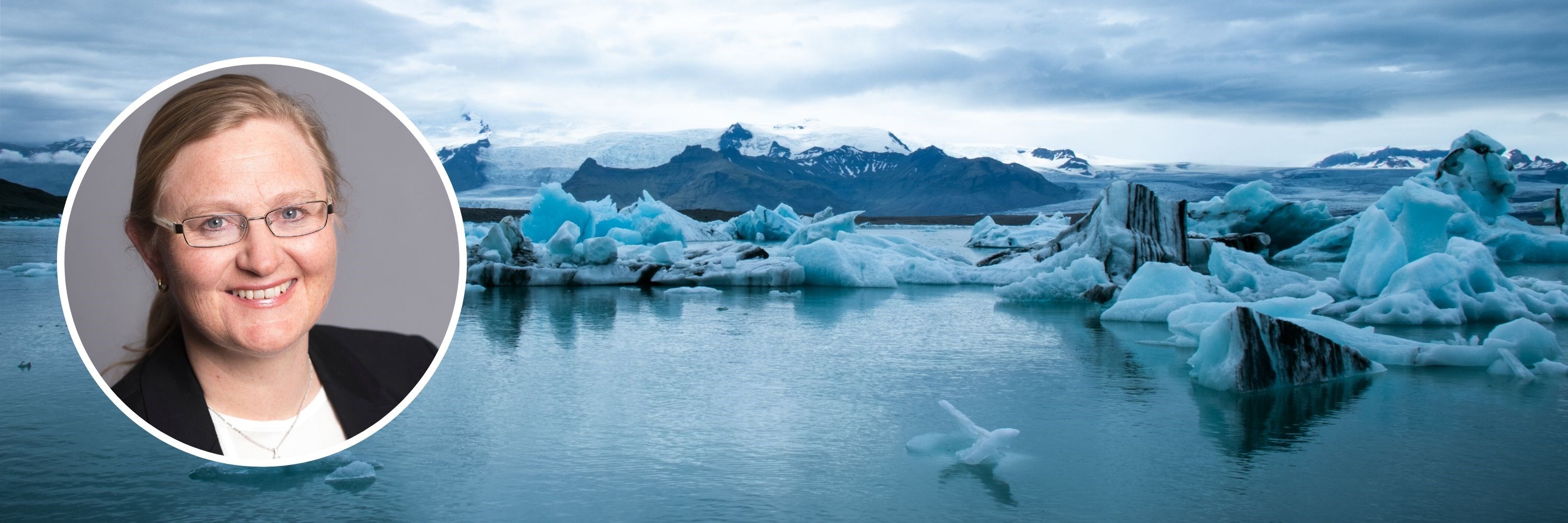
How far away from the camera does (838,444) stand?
395 centimetres

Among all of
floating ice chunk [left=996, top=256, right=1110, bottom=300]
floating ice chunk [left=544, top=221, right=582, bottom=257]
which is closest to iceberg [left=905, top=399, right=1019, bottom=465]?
floating ice chunk [left=996, top=256, right=1110, bottom=300]

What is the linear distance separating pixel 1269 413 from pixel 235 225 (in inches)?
175

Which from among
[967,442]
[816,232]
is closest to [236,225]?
[967,442]

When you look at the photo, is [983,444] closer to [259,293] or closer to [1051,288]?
[259,293]

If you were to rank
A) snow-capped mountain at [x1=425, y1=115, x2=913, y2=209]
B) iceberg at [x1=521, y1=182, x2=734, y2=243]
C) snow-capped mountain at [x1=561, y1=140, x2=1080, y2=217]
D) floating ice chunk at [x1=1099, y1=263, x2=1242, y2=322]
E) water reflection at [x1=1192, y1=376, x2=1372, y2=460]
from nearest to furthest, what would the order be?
water reflection at [x1=1192, y1=376, x2=1372, y2=460] < floating ice chunk at [x1=1099, y1=263, x2=1242, y2=322] < iceberg at [x1=521, y1=182, x2=734, y2=243] < snow-capped mountain at [x1=425, y1=115, x2=913, y2=209] < snow-capped mountain at [x1=561, y1=140, x2=1080, y2=217]

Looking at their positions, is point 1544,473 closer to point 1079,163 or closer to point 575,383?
point 575,383

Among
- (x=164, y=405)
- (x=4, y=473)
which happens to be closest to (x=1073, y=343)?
(x=4, y=473)

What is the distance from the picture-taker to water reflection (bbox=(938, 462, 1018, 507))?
324 cm

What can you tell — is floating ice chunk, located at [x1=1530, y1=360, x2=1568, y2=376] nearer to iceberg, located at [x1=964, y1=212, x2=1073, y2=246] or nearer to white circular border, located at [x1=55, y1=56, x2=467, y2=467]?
white circular border, located at [x1=55, y1=56, x2=467, y2=467]

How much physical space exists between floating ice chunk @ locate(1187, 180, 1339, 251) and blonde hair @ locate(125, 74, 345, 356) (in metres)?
A: 20.9

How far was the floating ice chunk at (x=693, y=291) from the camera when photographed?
11.0m

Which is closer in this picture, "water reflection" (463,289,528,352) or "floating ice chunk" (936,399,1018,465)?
"floating ice chunk" (936,399,1018,465)

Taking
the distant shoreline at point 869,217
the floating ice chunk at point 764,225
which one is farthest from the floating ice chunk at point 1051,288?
the distant shoreline at point 869,217

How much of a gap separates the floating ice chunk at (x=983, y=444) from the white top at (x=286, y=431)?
2.53 m
